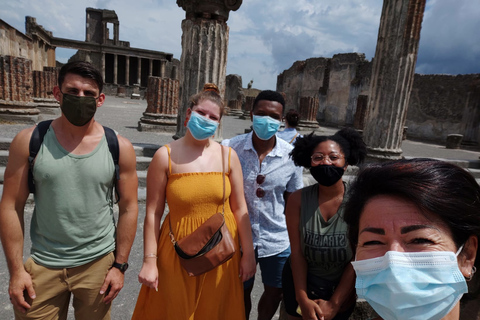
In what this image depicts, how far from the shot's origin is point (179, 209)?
1715mm

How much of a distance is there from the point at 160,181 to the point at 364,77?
22.6 meters

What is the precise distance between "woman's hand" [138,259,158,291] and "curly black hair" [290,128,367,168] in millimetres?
1100

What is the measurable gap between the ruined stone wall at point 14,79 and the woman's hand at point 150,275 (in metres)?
9.76

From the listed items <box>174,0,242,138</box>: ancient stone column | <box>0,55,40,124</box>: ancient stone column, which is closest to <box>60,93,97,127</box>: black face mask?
<box>174,0,242,138</box>: ancient stone column

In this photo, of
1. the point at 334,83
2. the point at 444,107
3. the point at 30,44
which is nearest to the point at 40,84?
the point at 30,44

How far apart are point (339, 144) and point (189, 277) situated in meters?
1.22

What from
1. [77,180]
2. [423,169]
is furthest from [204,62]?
[423,169]

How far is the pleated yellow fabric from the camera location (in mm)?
1696

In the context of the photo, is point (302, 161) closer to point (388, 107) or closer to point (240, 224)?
point (240, 224)

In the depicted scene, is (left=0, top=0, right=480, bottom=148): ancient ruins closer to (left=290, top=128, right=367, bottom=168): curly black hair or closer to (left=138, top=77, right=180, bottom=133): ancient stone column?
(left=138, top=77, right=180, bottom=133): ancient stone column

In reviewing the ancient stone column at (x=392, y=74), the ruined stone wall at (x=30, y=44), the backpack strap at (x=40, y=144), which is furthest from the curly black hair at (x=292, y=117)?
the ruined stone wall at (x=30, y=44)

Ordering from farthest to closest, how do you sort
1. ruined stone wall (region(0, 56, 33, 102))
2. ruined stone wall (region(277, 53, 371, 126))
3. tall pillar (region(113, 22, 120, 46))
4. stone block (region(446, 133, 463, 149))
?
tall pillar (region(113, 22, 120, 46)) → ruined stone wall (region(277, 53, 371, 126)) → stone block (region(446, 133, 463, 149)) → ruined stone wall (region(0, 56, 33, 102))

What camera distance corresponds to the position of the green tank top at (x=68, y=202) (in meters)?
1.49

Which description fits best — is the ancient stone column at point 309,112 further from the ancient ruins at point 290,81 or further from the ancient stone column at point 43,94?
the ancient stone column at point 43,94
